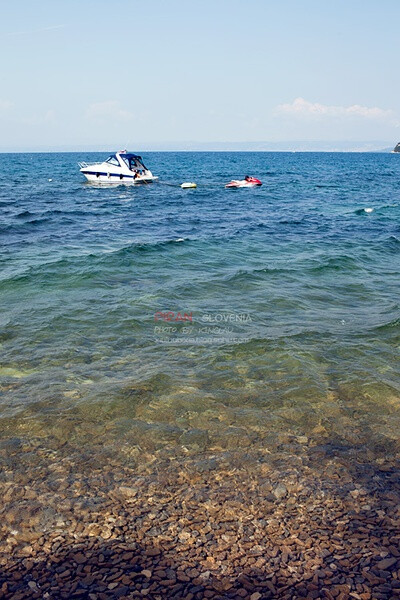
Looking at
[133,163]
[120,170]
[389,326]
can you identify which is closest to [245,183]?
[133,163]

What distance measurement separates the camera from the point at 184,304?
15.1 metres

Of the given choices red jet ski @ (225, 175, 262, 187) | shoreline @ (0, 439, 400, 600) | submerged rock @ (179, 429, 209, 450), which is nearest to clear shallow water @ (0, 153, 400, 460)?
submerged rock @ (179, 429, 209, 450)

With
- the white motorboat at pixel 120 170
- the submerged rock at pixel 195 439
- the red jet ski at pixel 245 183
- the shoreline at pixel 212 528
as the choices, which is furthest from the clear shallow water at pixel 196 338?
the red jet ski at pixel 245 183

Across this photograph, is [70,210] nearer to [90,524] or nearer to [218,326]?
[218,326]

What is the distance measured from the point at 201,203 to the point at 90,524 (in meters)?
37.9

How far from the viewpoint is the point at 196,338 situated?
12.5 m

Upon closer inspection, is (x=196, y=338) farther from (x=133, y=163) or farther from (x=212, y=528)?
(x=133, y=163)

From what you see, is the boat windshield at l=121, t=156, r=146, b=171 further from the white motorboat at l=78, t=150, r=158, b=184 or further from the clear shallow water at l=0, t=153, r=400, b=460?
the clear shallow water at l=0, t=153, r=400, b=460

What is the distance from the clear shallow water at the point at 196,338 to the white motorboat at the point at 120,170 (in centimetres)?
2535

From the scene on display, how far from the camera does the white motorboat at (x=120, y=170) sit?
51219 mm

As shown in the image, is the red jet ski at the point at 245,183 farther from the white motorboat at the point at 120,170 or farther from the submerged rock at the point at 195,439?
the submerged rock at the point at 195,439

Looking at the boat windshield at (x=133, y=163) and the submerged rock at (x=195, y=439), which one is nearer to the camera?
the submerged rock at (x=195, y=439)

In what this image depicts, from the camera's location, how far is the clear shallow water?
27.8 feet

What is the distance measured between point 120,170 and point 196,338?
42588 millimetres
